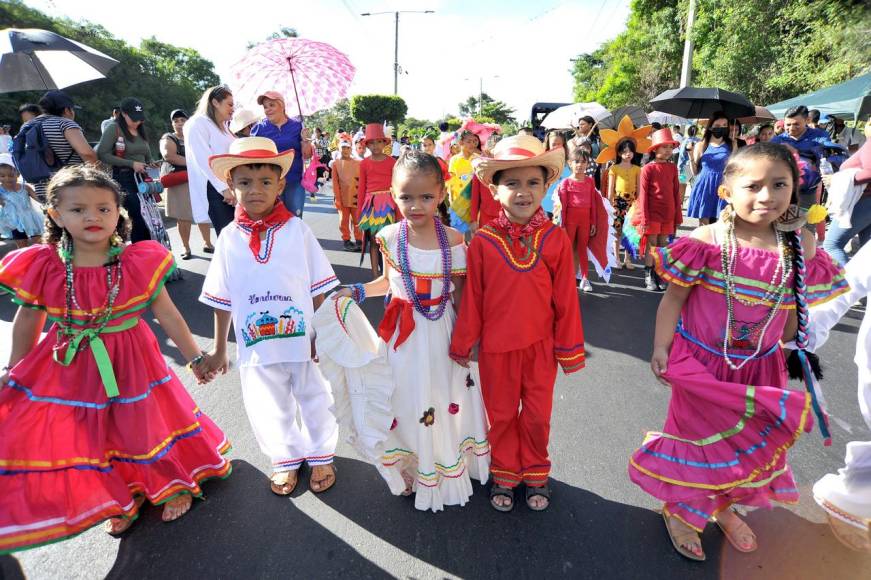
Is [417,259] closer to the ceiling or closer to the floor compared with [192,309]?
closer to the ceiling

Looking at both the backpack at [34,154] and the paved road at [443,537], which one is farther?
the backpack at [34,154]

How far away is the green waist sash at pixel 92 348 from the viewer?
1997 mm

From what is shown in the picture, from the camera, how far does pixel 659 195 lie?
18.1ft

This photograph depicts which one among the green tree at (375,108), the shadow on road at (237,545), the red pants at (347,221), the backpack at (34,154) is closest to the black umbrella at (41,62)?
the backpack at (34,154)

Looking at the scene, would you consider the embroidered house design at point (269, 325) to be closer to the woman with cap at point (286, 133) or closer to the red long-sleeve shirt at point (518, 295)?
the red long-sleeve shirt at point (518, 295)

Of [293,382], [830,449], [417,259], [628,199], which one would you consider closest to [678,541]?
[830,449]

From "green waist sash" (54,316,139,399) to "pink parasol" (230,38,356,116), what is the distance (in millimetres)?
2996

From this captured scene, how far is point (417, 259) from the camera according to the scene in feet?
7.17

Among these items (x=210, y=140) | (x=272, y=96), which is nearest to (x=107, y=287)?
(x=210, y=140)

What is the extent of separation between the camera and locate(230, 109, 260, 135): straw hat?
4.29m

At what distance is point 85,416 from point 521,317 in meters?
2.00

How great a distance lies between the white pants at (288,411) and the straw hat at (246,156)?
0.99 m

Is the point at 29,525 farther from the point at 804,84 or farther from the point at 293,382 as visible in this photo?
the point at 804,84

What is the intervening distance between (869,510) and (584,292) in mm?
3837
